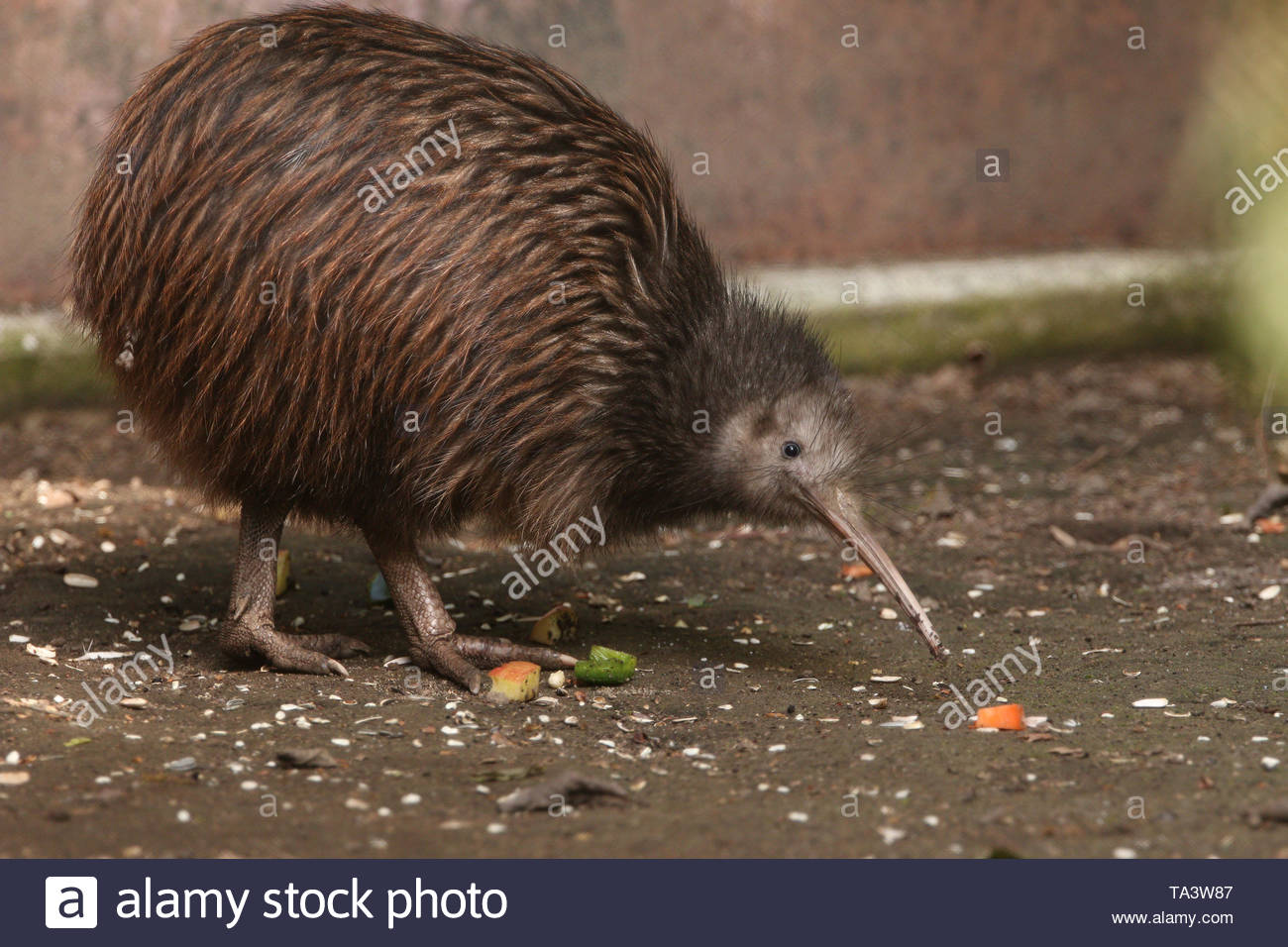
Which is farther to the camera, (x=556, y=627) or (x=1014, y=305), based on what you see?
(x=1014, y=305)

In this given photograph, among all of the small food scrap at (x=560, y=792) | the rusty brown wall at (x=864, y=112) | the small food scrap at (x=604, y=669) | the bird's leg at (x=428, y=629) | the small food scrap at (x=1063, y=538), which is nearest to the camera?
the small food scrap at (x=560, y=792)

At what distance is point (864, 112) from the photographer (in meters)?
8.08

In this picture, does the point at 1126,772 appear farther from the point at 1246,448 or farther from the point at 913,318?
the point at 913,318

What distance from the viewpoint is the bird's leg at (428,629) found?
16.3 feet

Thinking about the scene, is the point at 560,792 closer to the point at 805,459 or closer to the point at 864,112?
the point at 805,459

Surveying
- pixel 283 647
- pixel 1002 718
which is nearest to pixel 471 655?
pixel 283 647

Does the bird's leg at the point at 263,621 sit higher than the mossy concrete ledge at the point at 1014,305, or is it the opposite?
the mossy concrete ledge at the point at 1014,305

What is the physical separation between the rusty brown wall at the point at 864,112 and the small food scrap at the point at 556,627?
3.13 metres

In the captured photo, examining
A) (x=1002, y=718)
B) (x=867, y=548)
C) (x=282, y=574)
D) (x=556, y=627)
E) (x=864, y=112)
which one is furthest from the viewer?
(x=864, y=112)

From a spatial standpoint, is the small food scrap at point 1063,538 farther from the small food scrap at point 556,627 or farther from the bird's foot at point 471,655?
the bird's foot at point 471,655

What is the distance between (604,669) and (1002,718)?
1.17 m

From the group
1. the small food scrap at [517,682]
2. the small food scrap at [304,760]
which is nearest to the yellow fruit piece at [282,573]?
the small food scrap at [517,682]

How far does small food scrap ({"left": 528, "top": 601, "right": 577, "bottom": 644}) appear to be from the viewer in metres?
5.29

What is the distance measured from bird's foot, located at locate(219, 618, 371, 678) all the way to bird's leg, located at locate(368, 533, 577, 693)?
0.81 ft
